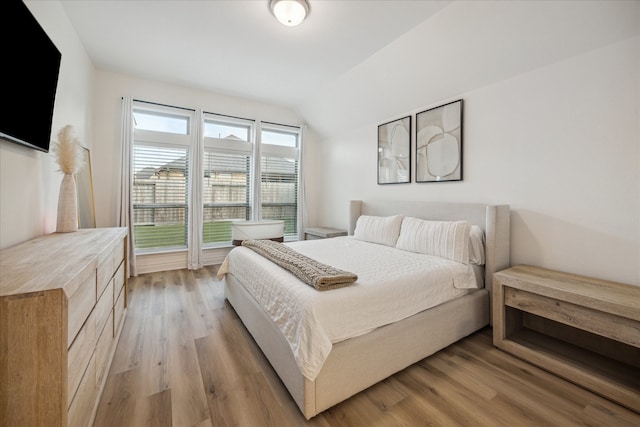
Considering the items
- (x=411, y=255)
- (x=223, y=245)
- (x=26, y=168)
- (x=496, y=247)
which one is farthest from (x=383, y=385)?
(x=223, y=245)

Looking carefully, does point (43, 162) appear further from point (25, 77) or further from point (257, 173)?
point (257, 173)

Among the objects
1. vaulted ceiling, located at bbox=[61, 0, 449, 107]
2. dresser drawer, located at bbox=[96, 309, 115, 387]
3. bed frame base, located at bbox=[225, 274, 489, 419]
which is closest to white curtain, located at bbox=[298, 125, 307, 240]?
vaulted ceiling, located at bbox=[61, 0, 449, 107]

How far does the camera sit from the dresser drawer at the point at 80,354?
1.03 meters

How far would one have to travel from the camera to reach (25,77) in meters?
1.54

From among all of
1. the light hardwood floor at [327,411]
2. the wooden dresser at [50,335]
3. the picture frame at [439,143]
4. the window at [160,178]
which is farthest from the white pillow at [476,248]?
the window at [160,178]

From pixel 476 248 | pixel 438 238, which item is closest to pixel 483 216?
pixel 476 248

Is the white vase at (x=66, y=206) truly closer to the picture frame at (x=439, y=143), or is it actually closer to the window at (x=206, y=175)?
the window at (x=206, y=175)

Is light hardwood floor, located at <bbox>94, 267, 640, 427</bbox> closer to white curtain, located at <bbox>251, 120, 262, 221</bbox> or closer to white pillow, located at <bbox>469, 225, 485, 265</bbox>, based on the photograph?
white pillow, located at <bbox>469, 225, 485, 265</bbox>

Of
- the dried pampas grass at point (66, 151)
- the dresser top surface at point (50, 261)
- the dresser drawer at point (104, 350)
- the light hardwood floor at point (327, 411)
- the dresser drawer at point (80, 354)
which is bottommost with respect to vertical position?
the light hardwood floor at point (327, 411)

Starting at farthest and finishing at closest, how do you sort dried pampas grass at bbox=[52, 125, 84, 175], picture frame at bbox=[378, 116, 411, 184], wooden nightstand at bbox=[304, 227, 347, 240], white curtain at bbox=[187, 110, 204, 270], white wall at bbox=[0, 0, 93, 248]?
1. wooden nightstand at bbox=[304, 227, 347, 240]
2. white curtain at bbox=[187, 110, 204, 270]
3. picture frame at bbox=[378, 116, 411, 184]
4. dried pampas grass at bbox=[52, 125, 84, 175]
5. white wall at bbox=[0, 0, 93, 248]

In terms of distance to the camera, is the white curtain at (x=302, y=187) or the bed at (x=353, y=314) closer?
the bed at (x=353, y=314)

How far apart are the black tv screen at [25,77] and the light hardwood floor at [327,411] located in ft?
5.42

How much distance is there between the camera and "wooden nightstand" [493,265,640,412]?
1507 mm

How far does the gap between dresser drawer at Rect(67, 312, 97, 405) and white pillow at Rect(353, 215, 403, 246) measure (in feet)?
8.74
